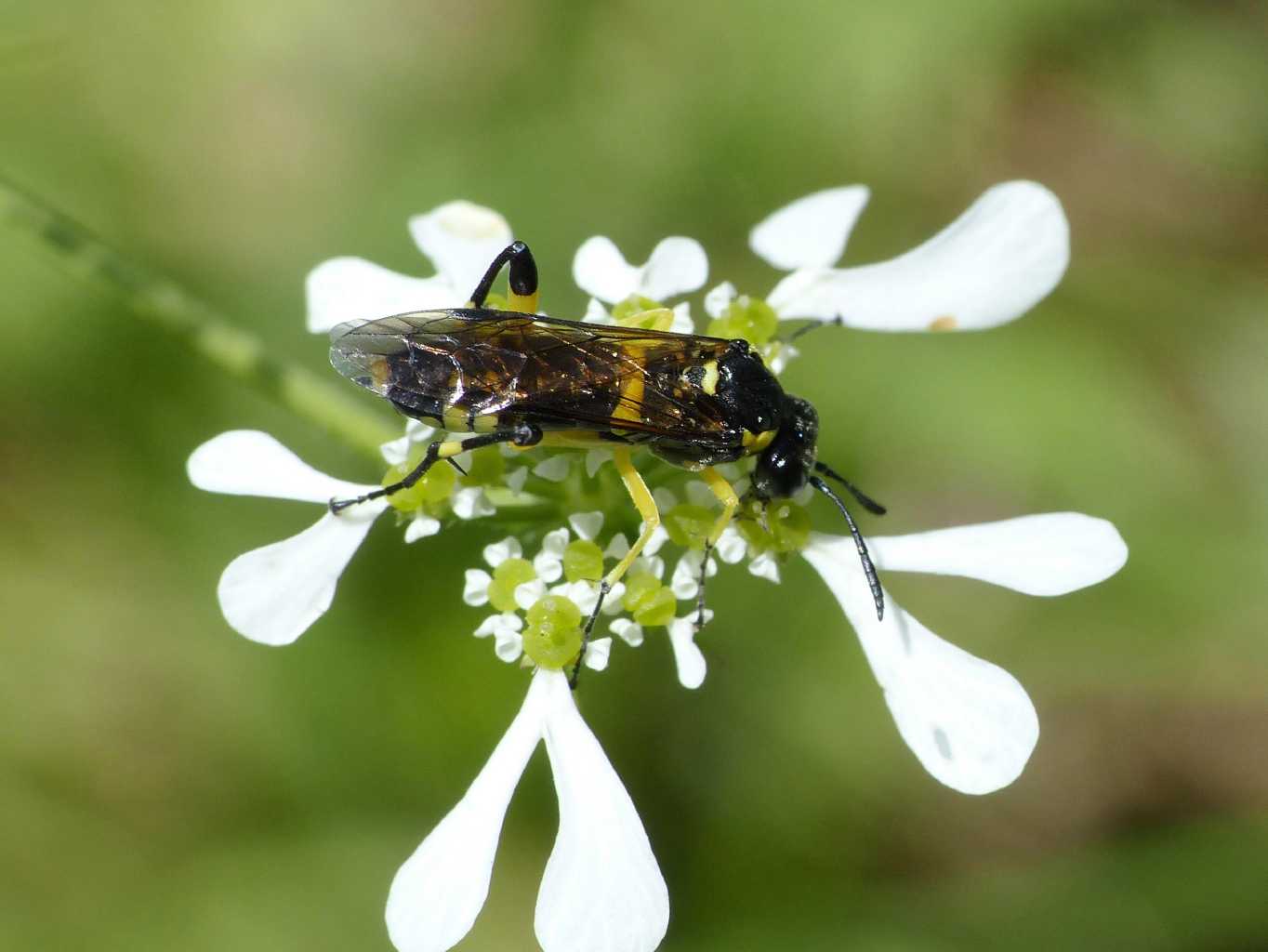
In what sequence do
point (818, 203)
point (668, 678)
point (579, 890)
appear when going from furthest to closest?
point (668, 678)
point (818, 203)
point (579, 890)

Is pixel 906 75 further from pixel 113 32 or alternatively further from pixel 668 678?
pixel 113 32

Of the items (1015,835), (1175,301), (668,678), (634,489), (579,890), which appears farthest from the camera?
(1175,301)

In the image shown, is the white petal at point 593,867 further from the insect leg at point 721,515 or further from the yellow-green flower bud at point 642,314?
the yellow-green flower bud at point 642,314

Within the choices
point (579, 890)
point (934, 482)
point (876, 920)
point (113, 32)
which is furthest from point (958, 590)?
point (113, 32)

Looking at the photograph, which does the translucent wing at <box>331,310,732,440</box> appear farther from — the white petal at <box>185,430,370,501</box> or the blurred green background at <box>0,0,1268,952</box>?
the blurred green background at <box>0,0,1268,952</box>

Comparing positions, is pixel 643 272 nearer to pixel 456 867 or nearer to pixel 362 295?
pixel 362 295

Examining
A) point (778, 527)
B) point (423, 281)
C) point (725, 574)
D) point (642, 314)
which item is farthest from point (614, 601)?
point (725, 574)

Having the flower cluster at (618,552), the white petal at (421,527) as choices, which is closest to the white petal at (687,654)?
the flower cluster at (618,552)
